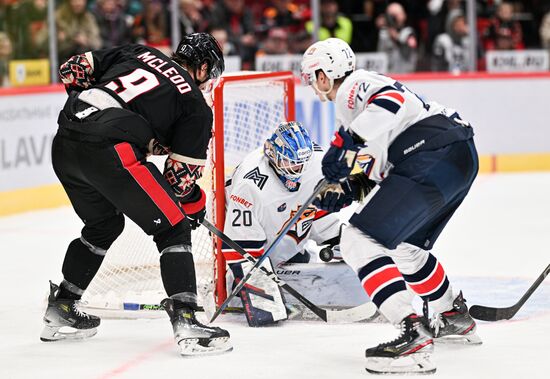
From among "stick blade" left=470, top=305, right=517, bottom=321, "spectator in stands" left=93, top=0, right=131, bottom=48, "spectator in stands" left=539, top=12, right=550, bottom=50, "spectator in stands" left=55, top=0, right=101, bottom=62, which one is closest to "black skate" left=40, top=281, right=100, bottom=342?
"stick blade" left=470, top=305, right=517, bottom=321

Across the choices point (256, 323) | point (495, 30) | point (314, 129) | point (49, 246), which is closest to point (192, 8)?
point (314, 129)

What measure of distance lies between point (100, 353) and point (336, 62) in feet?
4.23

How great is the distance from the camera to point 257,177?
4.57m

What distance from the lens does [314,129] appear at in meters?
8.74

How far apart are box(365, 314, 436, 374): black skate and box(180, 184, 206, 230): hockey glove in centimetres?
90

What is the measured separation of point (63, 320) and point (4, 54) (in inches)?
171

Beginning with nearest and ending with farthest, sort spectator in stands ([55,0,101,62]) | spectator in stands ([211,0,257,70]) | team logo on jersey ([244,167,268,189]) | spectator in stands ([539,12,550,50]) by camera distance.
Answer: team logo on jersey ([244,167,268,189]) → spectator in stands ([55,0,101,62]) → spectator in stands ([539,12,550,50]) → spectator in stands ([211,0,257,70])

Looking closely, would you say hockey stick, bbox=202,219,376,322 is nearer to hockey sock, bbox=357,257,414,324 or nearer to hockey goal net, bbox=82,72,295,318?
hockey goal net, bbox=82,72,295,318

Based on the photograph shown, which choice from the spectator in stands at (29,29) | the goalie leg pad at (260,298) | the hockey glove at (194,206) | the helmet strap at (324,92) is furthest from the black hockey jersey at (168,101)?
the spectator in stands at (29,29)

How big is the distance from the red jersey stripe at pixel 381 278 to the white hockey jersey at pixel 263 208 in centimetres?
96

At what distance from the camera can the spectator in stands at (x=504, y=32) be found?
9.09 meters

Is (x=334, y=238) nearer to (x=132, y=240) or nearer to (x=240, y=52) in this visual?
(x=132, y=240)

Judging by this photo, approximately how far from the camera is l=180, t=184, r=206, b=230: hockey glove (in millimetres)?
4121

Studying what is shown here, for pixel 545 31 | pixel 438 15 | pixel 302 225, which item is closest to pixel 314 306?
pixel 302 225
